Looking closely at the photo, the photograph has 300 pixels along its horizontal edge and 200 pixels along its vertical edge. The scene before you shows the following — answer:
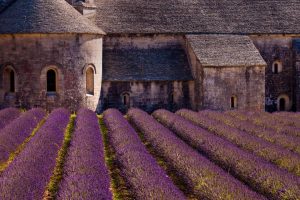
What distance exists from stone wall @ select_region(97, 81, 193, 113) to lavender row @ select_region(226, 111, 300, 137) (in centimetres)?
518

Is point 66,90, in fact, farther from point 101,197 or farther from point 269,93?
point 101,197

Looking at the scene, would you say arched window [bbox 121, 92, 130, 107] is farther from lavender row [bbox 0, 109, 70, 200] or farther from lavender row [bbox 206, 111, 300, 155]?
lavender row [bbox 0, 109, 70, 200]

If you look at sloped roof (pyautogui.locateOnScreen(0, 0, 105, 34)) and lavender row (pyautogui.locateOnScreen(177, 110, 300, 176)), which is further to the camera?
sloped roof (pyautogui.locateOnScreen(0, 0, 105, 34))

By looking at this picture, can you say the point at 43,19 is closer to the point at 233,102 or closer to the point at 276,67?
the point at 233,102

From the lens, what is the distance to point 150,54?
2681 centimetres

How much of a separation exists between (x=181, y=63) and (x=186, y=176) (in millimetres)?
17135

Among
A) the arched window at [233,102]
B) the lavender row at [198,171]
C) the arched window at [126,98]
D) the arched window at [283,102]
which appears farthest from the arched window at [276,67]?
the lavender row at [198,171]

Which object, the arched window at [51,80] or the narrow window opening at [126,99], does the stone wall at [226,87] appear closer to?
the narrow window opening at [126,99]

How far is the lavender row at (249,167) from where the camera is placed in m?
8.63

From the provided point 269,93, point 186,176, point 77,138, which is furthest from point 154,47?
point 186,176

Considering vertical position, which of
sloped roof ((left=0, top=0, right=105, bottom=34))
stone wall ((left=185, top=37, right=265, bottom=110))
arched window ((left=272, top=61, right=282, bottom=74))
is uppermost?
sloped roof ((left=0, top=0, right=105, bottom=34))

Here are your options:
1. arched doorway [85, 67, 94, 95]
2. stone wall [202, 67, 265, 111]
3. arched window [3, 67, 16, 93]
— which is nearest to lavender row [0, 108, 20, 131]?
arched window [3, 67, 16, 93]

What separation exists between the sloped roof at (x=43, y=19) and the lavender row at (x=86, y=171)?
863cm

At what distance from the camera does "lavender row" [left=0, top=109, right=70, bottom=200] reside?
329 inches
